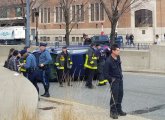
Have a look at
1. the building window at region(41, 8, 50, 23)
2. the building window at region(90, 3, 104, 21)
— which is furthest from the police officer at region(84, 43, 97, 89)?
the building window at region(41, 8, 50, 23)

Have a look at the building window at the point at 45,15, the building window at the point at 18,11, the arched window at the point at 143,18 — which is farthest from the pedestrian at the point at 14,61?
the building window at the point at 45,15

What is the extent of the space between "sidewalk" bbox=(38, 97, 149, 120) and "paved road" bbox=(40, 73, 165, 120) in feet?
1.09

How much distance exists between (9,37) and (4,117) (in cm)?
6034

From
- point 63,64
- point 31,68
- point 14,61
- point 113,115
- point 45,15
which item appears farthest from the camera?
point 45,15

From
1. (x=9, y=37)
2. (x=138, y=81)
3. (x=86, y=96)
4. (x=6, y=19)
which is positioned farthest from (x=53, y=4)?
(x=86, y=96)

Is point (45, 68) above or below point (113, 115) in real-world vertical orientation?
above

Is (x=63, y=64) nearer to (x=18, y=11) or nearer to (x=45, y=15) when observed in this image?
(x=18, y=11)

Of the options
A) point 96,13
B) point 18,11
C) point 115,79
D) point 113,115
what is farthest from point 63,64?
point 18,11

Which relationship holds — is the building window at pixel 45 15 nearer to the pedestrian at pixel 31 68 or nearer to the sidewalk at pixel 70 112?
the pedestrian at pixel 31 68

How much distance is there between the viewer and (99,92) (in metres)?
15.0

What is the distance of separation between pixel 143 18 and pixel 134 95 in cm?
5031

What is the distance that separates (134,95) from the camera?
1447 centimetres

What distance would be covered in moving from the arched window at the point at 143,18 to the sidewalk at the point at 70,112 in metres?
50.6

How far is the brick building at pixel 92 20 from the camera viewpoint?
201 ft
